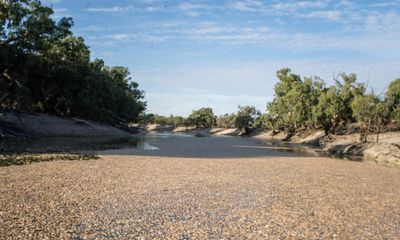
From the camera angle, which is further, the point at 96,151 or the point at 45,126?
the point at 45,126

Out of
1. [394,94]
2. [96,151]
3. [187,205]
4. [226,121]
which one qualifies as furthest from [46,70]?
[226,121]

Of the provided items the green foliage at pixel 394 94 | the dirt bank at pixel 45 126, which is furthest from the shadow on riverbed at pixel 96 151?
the green foliage at pixel 394 94

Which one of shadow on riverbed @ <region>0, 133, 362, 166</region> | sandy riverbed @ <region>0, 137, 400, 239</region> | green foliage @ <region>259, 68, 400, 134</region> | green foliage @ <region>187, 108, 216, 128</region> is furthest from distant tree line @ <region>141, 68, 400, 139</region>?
green foliage @ <region>187, 108, 216, 128</region>

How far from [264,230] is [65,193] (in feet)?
26.0

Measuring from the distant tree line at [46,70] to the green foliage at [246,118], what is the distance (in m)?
51.9

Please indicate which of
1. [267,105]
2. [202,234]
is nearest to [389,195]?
[202,234]

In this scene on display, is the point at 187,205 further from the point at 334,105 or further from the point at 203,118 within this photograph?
the point at 203,118

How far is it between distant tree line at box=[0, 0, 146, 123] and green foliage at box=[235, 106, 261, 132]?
51859 mm

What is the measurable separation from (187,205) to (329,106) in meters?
67.7

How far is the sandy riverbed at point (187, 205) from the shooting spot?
10.1 metres

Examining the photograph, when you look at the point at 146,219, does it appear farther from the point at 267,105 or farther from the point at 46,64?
the point at 267,105

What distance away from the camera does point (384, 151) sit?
3859cm

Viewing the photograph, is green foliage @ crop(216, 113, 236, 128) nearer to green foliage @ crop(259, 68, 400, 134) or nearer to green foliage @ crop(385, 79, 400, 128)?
green foliage @ crop(259, 68, 400, 134)

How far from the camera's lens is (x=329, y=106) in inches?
2945
